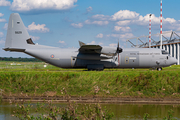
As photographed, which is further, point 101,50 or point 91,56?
point 91,56

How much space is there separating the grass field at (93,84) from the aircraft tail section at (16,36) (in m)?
8.78

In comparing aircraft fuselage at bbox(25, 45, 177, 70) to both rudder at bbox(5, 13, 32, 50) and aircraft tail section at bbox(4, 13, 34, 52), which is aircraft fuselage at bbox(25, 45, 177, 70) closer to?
aircraft tail section at bbox(4, 13, 34, 52)

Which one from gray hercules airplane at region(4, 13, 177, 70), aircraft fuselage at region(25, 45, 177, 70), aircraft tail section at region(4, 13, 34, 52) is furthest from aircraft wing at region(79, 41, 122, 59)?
aircraft tail section at region(4, 13, 34, 52)

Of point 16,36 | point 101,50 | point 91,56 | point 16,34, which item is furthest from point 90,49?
point 16,34

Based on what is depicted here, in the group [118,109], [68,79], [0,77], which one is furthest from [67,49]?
[118,109]

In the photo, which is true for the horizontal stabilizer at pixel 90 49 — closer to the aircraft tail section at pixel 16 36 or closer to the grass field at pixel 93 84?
the grass field at pixel 93 84

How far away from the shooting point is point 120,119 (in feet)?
46.4

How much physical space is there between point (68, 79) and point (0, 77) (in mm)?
8518

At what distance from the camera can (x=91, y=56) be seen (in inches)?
1220

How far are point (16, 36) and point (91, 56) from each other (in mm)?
12972

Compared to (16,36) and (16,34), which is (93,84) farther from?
(16,34)

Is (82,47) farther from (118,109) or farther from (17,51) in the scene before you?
(118,109)

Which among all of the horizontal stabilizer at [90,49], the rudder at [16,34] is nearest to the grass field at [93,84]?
the horizontal stabilizer at [90,49]

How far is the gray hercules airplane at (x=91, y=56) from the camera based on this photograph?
31.2 metres
